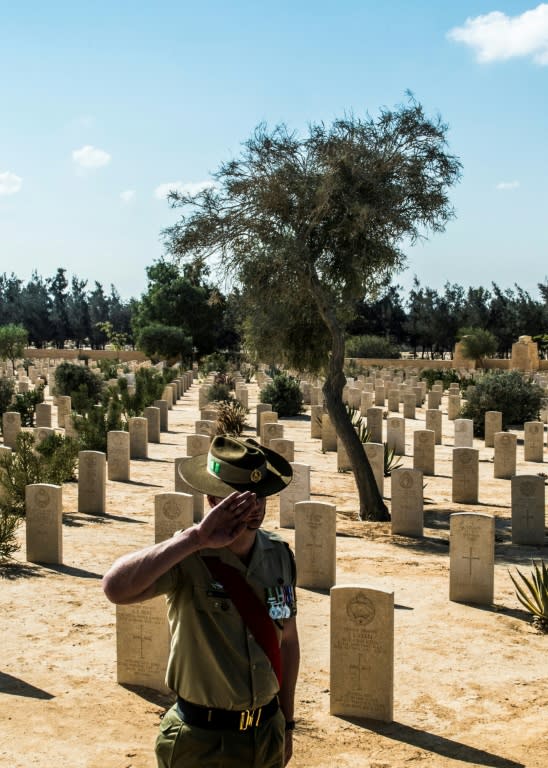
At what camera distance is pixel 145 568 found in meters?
3.14

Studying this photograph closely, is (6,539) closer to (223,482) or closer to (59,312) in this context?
(223,482)

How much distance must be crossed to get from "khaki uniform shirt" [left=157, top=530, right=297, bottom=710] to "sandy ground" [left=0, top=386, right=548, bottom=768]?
2.34 metres

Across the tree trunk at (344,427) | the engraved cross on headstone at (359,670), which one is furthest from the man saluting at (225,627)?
the tree trunk at (344,427)

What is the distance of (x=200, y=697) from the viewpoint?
129 inches

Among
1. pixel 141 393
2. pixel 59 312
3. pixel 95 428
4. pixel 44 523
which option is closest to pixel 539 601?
pixel 44 523

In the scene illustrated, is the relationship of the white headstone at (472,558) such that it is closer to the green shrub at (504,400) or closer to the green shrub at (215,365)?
the green shrub at (504,400)

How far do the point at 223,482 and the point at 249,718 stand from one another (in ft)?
2.76

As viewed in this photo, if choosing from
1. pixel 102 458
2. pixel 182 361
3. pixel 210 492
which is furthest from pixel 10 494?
pixel 182 361

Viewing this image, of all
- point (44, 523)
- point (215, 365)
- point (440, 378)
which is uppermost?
point (215, 365)

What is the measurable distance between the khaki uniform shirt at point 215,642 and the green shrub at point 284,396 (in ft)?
77.5

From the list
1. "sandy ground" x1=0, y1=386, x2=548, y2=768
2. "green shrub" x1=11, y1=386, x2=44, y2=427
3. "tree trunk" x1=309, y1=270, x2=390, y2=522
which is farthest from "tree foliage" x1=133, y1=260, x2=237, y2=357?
"sandy ground" x1=0, y1=386, x2=548, y2=768

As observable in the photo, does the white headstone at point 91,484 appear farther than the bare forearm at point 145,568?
Yes

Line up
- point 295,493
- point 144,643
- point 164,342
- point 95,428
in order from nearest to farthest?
point 144,643 → point 295,493 → point 95,428 → point 164,342

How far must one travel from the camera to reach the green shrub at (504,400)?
24250 mm
